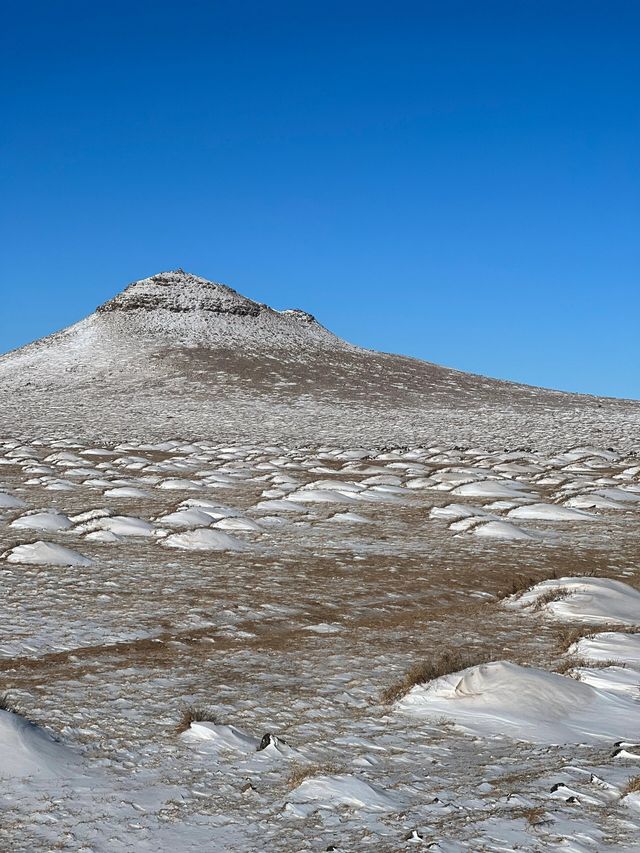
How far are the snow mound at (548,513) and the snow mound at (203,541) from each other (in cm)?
398

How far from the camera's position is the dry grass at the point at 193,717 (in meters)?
3.22

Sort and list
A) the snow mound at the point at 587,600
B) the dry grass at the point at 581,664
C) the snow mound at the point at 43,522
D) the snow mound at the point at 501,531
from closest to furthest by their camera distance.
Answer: the dry grass at the point at 581,664 → the snow mound at the point at 587,600 → the snow mound at the point at 43,522 → the snow mound at the point at 501,531

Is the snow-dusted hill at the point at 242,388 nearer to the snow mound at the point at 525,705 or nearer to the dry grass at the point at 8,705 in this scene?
the snow mound at the point at 525,705

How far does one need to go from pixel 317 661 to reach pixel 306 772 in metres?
1.39

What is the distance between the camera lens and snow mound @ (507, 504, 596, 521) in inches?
374

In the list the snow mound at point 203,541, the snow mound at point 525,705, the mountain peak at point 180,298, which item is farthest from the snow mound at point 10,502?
the mountain peak at point 180,298

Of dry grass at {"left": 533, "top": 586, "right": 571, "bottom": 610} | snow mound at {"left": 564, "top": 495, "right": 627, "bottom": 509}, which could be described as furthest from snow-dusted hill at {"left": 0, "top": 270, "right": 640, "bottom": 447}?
dry grass at {"left": 533, "top": 586, "right": 571, "bottom": 610}

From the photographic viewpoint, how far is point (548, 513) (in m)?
9.65

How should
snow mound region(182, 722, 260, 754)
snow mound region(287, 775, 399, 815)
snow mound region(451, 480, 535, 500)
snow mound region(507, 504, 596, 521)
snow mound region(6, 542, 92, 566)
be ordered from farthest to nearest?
snow mound region(451, 480, 535, 500) < snow mound region(507, 504, 596, 521) < snow mound region(6, 542, 92, 566) < snow mound region(182, 722, 260, 754) < snow mound region(287, 775, 399, 815)

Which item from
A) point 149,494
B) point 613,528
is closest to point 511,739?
point 613,528

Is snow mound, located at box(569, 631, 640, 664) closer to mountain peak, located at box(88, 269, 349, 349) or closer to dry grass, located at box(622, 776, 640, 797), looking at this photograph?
dry grass, located at box(622, 776, 640, 797)

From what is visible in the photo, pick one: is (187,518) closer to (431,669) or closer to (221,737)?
(431,669)

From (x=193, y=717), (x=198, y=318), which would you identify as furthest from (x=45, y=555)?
(x=198, y=318)

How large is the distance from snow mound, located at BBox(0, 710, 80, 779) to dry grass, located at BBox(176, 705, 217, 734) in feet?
1.58
